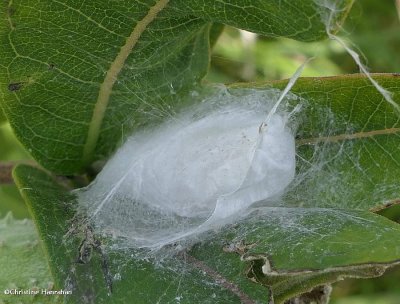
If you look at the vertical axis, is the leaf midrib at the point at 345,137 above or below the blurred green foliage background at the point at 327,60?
above

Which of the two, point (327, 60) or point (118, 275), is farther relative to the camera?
point (327, 60)

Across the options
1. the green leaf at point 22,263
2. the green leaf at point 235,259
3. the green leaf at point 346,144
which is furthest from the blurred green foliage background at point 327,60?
the green leaf at point 235,259

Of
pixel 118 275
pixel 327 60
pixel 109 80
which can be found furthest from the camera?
pixel 327 60

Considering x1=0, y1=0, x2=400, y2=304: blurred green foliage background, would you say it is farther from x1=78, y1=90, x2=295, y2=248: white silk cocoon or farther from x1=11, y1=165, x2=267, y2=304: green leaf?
x1=11, y1=165, x2=267, y2=304: green leaf

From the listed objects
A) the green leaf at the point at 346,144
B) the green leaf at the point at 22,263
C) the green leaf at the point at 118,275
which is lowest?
the green leaf at the point at 22,263

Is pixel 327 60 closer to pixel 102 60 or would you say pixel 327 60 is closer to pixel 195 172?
pixel 195 172

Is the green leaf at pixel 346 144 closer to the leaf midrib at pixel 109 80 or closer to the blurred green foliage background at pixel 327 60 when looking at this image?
the leaf midrib at pixel 109 80

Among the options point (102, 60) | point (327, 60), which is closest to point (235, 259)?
point (102, 60)
